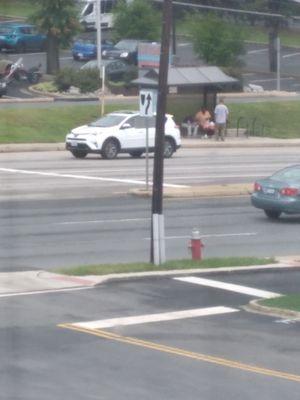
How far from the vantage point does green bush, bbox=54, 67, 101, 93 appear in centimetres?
5703

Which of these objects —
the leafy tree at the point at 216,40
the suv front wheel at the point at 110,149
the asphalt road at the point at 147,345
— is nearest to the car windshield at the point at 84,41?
the leafy tree at the point at 216,40

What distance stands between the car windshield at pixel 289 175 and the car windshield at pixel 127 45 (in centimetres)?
3990

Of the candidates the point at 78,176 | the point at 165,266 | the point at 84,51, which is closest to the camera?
the point at 165,266

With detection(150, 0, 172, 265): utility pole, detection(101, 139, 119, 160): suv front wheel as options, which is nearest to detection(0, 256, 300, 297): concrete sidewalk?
detection(150, 0, 172, 265): utility pole

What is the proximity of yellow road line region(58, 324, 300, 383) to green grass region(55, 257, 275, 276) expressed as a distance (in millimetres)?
4290

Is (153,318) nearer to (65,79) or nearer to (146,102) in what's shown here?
(146,102)

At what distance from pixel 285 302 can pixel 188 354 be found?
3.67m

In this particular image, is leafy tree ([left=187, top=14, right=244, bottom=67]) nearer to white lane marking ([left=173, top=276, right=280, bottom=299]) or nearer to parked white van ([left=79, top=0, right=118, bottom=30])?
parked white van ([left=79, top=0, right=118, bottom=30])

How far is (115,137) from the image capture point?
40406 millimetres

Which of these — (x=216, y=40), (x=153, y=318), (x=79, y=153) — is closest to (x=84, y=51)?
(x=216, y=40)

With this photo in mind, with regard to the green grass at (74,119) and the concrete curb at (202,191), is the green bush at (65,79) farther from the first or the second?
the concrete curb at (202,191)

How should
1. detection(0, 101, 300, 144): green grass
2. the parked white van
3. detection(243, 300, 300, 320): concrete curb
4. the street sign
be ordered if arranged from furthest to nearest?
the parked white van
detection(0, 101, 300, 144): green grass
the street sign
detection(243, 300, 300, 320): concrete curb

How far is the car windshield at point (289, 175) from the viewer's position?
26.9 m

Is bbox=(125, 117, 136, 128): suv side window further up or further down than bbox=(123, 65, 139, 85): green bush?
further down
